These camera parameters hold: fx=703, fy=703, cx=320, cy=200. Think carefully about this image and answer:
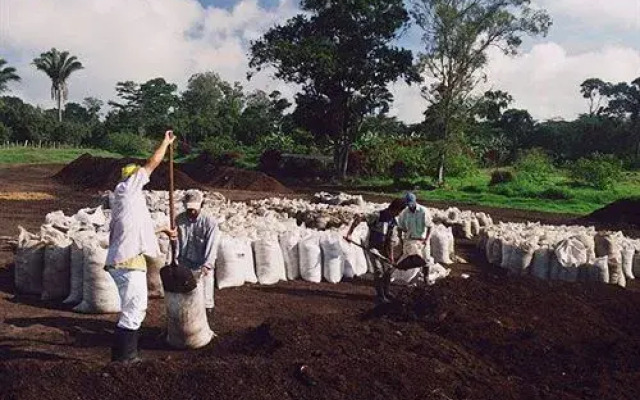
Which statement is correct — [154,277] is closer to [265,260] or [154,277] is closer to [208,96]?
[265,260]

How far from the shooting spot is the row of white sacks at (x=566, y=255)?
29.9 ft

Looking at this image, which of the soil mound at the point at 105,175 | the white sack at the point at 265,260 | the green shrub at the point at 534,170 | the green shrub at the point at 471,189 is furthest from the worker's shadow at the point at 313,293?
the green shrub at the point at 534,170

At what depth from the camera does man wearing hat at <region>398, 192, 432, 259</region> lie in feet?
26.4

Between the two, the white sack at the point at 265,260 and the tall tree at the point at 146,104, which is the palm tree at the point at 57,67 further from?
the white sack at the point at 265,260

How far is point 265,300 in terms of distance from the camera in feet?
24.4

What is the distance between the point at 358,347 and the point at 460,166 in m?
22.0

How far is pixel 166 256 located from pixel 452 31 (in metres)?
19.4

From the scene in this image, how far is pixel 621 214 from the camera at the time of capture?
1619cm

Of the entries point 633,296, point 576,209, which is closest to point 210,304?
point 633,296

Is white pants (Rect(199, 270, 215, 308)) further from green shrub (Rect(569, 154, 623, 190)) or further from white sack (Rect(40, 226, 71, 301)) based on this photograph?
green shrub (Rect(569, 154, 623, 190))

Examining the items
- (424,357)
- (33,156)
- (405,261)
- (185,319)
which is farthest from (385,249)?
(33,156)

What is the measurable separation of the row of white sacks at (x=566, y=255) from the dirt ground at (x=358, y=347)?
0.88 meters

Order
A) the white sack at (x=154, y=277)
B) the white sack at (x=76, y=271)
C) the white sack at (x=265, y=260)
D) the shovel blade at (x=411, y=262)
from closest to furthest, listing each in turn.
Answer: the white sack at (x=76, y=271), the white sack at (x=154, y=277), the shovel blade at (x=411, y=262), the white sack at (x=265, y=260)

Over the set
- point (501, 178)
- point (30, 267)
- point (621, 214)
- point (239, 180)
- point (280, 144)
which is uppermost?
point (280, 144)
